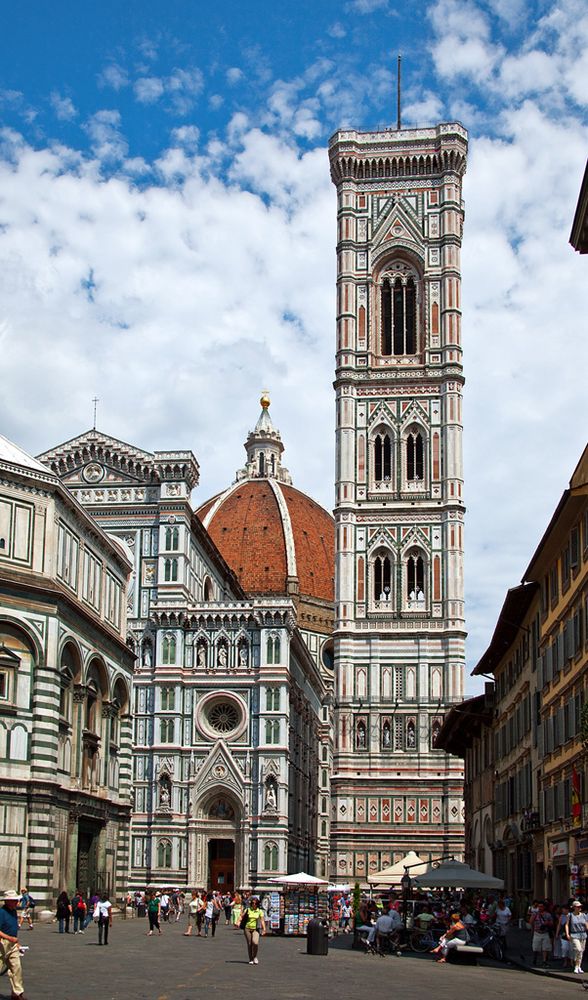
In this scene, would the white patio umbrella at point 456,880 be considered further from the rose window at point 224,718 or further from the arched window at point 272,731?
the rose window at point 224,718

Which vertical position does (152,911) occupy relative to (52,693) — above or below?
below

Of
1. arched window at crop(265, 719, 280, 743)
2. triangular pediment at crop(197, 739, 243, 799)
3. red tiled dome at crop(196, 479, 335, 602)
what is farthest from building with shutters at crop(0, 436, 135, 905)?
red tiled dome at crop(196, 479, 335, 602)

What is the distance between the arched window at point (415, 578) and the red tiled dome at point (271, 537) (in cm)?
4971

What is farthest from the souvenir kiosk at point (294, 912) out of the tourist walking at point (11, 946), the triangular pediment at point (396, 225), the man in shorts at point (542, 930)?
the triangular pediment at point (396, 225)

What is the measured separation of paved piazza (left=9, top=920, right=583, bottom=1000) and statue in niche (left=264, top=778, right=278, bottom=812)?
38892 millimetres

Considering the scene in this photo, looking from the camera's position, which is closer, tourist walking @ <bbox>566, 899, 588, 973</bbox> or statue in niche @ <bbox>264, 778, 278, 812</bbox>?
tourist walking @ <bbox>566, 899, 588, 973</bbox>

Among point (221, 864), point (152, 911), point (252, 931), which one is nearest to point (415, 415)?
point (221, 864)

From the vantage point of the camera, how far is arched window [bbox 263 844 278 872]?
72.8 meters

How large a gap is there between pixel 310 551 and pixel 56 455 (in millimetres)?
60478

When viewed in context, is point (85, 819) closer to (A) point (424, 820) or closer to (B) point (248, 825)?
(B) point (248, 825)

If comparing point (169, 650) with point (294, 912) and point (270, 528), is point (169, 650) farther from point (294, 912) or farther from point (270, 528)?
point (270, 528)

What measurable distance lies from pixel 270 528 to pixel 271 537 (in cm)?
143

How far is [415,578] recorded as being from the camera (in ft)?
265

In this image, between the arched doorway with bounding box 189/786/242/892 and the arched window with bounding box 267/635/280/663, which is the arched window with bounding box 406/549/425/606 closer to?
the arched window with bounding box 267/635/280/663
